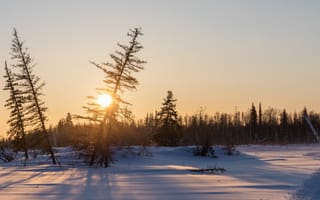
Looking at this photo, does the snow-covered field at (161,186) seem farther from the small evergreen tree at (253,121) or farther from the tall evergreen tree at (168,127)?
the small evergreen tree at (253,121)

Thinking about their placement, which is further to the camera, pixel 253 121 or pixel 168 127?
pixel 253 121

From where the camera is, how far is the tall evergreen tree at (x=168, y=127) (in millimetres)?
59000

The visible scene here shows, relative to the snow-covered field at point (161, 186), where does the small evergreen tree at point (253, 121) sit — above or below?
above

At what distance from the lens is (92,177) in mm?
21047

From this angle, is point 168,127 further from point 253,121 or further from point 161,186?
point 253,121

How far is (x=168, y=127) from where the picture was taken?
60.2 metres

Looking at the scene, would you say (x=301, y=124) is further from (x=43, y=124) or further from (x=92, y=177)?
(x=92, y=177)

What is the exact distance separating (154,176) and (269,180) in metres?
4.38

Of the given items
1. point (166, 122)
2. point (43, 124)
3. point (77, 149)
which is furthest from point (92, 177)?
point (166, 122)

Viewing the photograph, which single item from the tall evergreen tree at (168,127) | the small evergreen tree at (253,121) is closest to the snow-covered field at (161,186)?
the tall evergreen tree at (168,127)

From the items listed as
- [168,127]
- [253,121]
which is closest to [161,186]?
[168,127]

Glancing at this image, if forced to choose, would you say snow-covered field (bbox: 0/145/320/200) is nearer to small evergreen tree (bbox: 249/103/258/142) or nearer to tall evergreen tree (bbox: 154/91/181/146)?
tall evergreen tree (bbox: 154/91/181/146)

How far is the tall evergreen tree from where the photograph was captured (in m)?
59.0

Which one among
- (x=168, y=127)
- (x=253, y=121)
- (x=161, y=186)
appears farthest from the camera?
(x=253, y=121)
